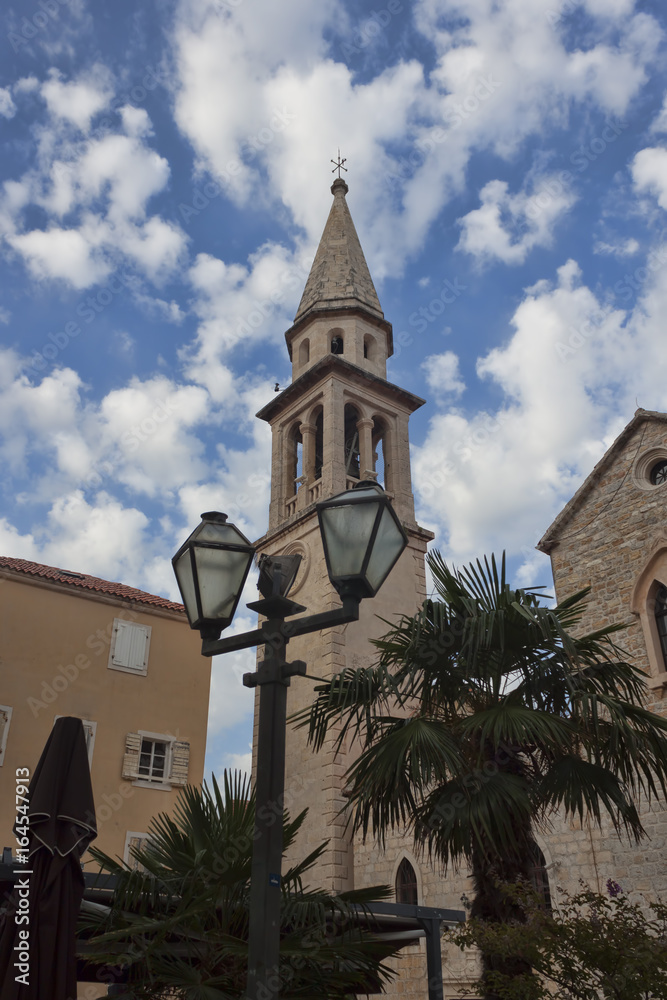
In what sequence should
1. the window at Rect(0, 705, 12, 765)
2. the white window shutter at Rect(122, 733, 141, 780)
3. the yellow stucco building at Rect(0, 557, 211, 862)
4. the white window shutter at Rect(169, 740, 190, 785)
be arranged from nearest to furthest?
the window at Rect(0, 705, 12, 765) < the yellow stucco building at Rect(0, 557, 211, 862) < the white window shutter at Rect(122, 733, 141, 780) < the white window shutter at Rect(169, 740, 190, 785)

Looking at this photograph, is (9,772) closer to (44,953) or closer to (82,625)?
(82,625)

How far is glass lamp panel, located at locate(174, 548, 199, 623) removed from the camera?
4.56 m

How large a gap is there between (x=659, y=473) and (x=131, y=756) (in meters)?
12.1

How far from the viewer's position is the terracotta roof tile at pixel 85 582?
17953 millimetres

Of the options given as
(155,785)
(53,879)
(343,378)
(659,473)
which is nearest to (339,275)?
(343,378)

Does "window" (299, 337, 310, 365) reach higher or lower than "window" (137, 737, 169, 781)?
higher

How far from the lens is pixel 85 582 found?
19406mm

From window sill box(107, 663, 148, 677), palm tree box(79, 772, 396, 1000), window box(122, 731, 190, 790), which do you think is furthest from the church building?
window sill box(107, 663, 148, 677)

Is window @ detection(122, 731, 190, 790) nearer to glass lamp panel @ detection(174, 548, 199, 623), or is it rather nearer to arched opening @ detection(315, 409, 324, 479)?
arched opening @ detection(315, 409, 324, 479)

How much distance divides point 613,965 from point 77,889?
433cm

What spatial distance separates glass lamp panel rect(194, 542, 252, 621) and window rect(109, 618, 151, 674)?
14659 mm

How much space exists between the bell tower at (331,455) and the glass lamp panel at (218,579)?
17769mm

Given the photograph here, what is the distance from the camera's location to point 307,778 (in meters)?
22.6

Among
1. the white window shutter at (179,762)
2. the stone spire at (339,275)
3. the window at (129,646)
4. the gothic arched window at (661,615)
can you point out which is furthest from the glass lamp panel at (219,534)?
the stone spire at (339,275)
